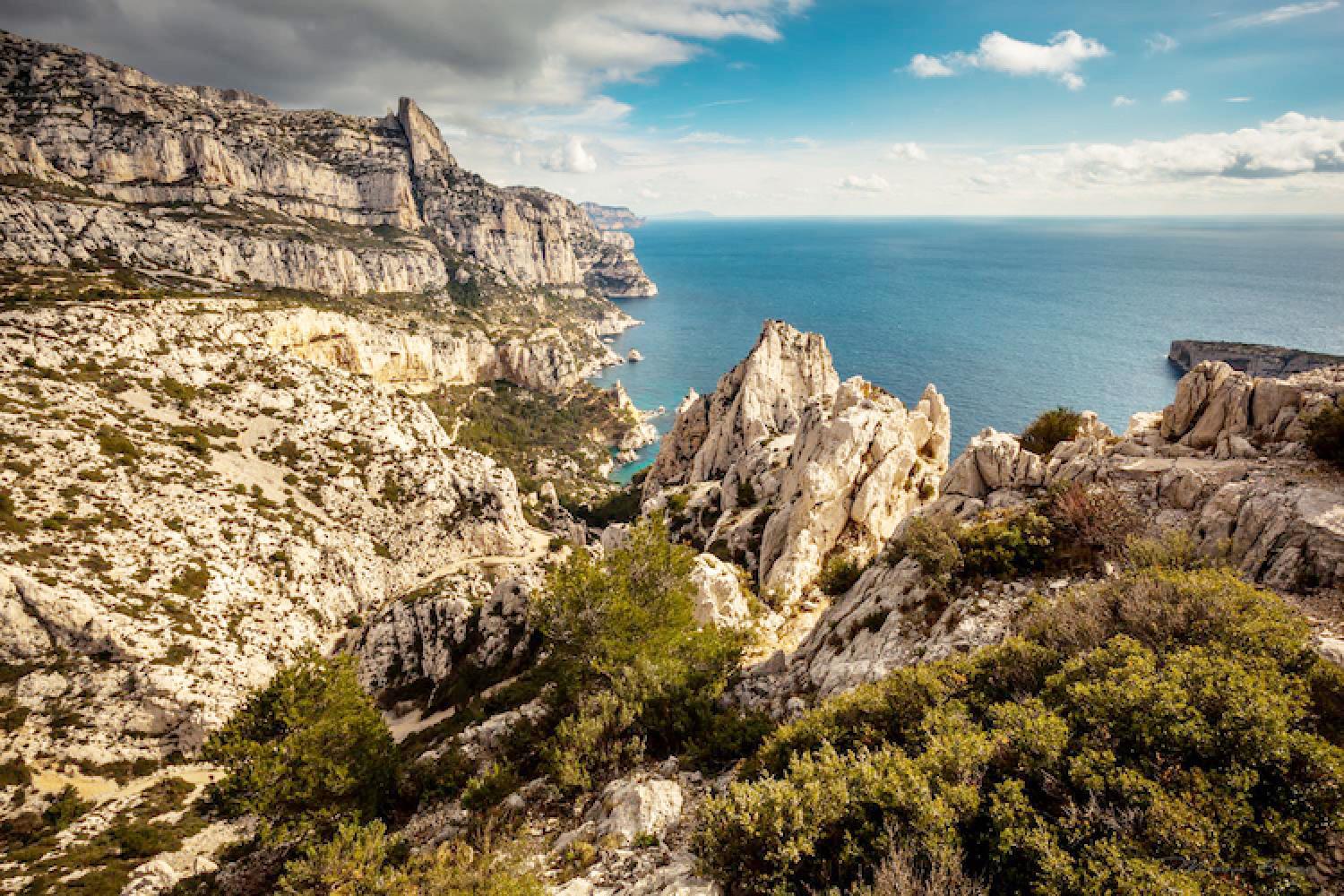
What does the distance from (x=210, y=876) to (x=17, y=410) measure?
2021 inches

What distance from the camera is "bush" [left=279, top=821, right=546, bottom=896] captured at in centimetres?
1128

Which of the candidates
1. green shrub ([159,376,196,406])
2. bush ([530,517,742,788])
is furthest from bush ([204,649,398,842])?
green shrub ([159,376,196,406])

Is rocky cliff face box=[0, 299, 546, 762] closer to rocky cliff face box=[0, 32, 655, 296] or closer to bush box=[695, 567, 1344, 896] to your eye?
bush box=[695, 567, 1344, 896]

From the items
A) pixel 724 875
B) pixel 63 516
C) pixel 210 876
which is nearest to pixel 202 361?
pixel 63 516

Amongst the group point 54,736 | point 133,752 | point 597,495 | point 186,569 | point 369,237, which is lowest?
point 597,495

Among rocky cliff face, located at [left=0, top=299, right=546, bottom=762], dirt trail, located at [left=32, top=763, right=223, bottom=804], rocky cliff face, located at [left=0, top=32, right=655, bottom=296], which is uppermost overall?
rocky cliff face, located at [left=0, top=32, right=655, bottom=296]

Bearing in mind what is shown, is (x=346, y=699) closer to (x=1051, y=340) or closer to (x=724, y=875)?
(x=724, y=875)

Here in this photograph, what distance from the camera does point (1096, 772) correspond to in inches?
359

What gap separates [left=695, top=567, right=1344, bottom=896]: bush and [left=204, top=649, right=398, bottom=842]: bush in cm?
1657

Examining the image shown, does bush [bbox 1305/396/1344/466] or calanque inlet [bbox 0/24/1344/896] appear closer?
calanque inlet [bbox 0/24/1344/896]

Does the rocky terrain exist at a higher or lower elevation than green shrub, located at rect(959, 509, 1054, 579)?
lower

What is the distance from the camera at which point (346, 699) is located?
854 inches

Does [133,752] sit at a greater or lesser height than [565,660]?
lesser

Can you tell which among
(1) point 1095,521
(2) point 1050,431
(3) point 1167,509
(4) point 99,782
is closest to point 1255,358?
(2) point 1050,431
